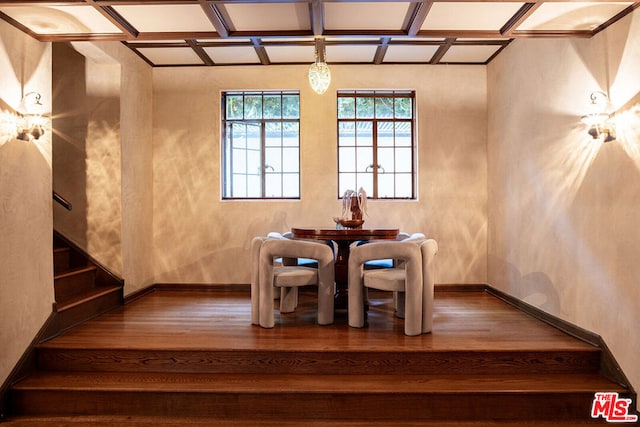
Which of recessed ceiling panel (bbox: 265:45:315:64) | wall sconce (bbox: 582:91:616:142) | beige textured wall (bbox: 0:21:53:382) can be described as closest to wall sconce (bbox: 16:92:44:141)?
beige textured wall (bbox: 0:21:53:382)

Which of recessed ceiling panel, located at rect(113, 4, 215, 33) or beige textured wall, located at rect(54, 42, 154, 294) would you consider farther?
beige textured wall, located at rect(54, 42, 154, 294)

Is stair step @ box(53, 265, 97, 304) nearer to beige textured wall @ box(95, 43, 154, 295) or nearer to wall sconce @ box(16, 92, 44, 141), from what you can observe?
beige textured wall @ box(95, 43, 154, 295)

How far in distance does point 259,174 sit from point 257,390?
10.9ft

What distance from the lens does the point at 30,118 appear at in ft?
10.4

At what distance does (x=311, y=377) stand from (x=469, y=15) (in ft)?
9.63

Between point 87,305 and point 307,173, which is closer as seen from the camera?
point 87,305

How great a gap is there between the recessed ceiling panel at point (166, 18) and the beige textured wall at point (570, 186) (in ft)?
9.73

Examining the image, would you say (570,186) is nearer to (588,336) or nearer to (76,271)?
(588,336)

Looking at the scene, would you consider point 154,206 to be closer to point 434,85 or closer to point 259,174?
point 259,174

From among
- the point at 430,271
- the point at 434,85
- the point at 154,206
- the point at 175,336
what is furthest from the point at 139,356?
the point at 434,85

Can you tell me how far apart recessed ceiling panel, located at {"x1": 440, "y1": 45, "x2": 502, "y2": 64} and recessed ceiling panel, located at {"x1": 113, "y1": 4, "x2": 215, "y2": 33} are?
2.86 m

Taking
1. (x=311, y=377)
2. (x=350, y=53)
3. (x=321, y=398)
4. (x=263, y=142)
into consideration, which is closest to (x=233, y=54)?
(x=263, y=142)

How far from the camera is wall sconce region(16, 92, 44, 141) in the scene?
3131 mm

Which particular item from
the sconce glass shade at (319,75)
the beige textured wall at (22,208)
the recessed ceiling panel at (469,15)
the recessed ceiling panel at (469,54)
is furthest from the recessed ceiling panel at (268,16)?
the recessed ceiling panel at (469,54)
